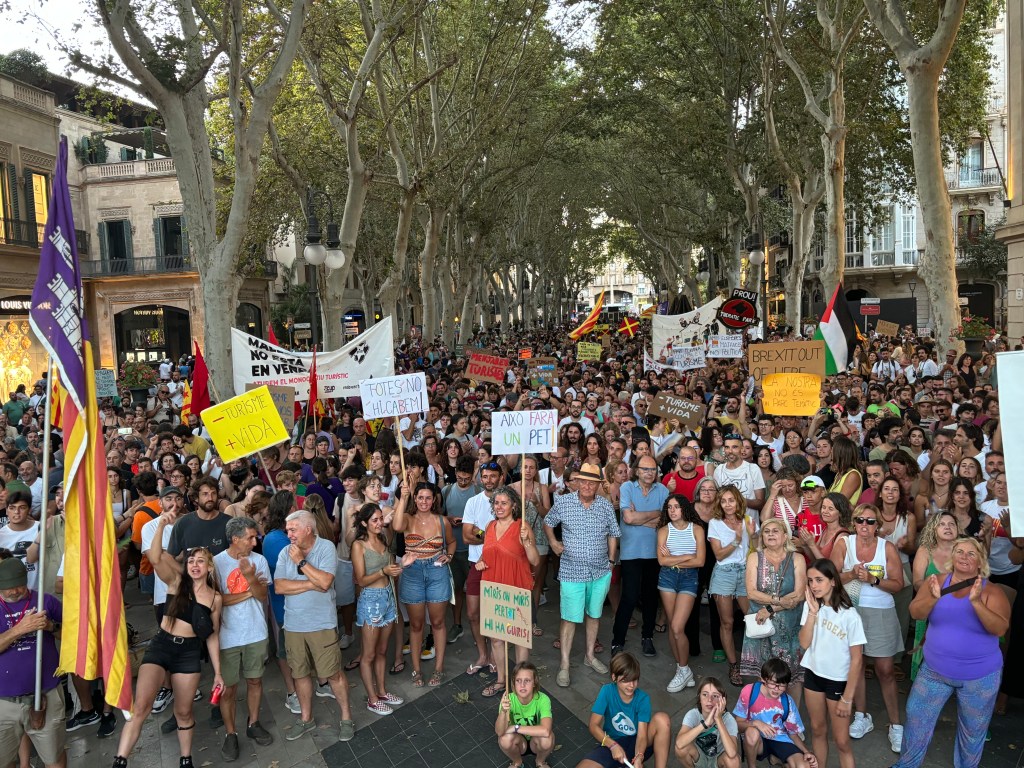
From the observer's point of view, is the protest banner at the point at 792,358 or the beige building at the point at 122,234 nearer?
the protest banner at the point at 792,358

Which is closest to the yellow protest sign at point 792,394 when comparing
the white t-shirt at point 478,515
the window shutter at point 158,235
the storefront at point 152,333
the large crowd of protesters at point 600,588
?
the large crowd of protesters at point 600,588

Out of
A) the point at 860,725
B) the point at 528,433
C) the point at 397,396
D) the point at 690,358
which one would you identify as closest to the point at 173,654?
the point at 528,433

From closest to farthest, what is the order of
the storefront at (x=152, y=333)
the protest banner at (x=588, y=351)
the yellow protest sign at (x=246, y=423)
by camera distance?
the yellow protest sign at (x=246, y=423) → the protest banner at (x=588, y=351) → the storefront at (x=152, y=333)

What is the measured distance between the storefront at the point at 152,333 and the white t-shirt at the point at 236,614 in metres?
32.4

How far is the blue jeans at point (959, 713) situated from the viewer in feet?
14.7

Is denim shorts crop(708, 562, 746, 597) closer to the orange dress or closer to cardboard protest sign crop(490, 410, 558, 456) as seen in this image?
the orange dress

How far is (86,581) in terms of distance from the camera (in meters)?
4.62

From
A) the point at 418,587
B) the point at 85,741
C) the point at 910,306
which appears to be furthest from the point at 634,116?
the point at 910,306

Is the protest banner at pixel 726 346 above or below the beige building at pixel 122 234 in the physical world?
below

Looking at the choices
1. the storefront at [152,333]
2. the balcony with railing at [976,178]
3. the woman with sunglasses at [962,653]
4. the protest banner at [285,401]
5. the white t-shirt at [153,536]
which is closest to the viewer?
the woman with sunglasses at [962,653]

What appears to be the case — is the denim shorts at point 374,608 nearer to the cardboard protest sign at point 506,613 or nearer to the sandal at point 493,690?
the cardboard protest sign at point 506,613

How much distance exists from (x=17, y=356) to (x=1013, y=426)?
24.8m

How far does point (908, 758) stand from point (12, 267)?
A: 27.4 m

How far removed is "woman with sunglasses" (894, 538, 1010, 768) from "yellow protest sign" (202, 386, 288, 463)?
18.6 ft
